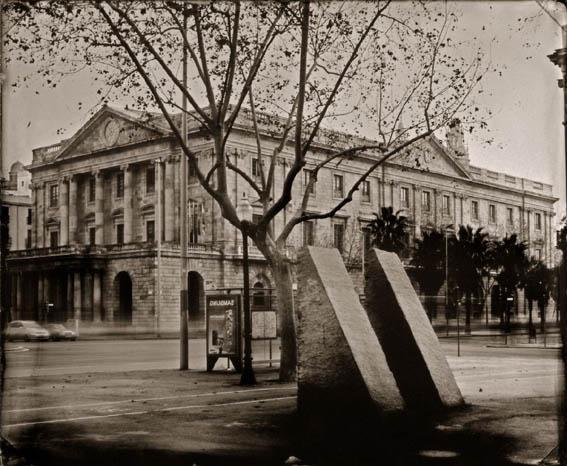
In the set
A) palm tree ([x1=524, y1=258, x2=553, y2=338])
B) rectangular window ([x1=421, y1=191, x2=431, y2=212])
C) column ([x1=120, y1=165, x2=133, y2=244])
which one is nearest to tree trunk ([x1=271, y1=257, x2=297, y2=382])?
column ([x1=120, y1=165, x2=133, y2=244])

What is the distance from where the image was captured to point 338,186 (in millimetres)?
13133

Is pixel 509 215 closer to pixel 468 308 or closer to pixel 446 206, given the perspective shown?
pixel 468 308

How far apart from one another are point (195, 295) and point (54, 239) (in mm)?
6354

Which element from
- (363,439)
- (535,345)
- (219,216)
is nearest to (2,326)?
(363,439)

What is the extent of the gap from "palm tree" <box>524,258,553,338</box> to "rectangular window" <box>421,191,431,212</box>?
2419mm

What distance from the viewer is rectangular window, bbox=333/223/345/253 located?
10.5 meters

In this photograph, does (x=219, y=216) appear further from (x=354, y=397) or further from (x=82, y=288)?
(x=354, y=397)

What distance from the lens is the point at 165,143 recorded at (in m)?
15.7

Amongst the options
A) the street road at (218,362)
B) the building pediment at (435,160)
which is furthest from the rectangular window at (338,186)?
the street road at (218,362)

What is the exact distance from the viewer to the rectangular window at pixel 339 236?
10514 mm

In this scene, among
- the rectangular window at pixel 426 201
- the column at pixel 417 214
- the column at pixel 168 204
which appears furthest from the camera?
the column at pixel 168 204

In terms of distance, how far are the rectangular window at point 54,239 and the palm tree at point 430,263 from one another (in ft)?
18.1

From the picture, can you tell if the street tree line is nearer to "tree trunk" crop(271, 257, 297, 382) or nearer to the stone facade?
the stone facade

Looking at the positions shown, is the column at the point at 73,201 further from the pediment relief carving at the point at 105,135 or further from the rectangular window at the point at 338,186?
the rectangular window at the point at 338,186
